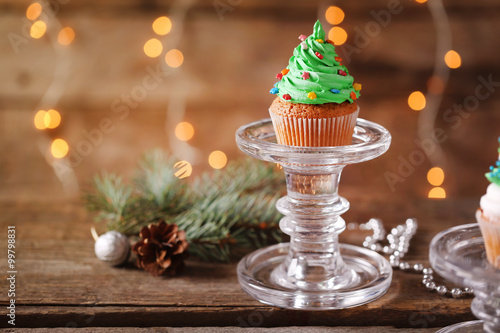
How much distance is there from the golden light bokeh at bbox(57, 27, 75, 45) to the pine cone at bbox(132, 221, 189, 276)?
113 cm

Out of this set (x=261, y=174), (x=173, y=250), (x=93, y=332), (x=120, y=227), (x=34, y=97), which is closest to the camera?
(x=93, y=332)

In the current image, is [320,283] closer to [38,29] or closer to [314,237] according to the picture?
[314,237]

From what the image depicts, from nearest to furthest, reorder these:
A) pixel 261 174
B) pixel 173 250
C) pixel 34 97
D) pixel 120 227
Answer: pixel 173 250 → pixel 120 227 → pixel 261 174 → pixel 34 97

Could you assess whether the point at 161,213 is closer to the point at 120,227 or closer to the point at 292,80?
the point at 120,227

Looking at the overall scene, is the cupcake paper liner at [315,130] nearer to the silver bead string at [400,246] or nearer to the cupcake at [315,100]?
the cupcake at [315,100]

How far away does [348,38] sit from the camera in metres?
1.90

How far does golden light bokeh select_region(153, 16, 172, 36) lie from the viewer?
6.37ft

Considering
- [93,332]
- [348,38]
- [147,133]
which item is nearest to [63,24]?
[147,133]

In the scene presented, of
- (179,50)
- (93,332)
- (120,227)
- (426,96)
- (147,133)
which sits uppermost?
(179,50)

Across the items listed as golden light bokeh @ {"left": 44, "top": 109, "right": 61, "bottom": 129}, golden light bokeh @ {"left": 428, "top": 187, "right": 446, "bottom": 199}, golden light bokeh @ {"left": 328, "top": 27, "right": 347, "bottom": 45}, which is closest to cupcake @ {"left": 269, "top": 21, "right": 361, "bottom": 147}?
golden light bokeh @ {"left": 328, "top": 27, "right": 347, "bottom": 45}

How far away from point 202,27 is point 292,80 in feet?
3.47

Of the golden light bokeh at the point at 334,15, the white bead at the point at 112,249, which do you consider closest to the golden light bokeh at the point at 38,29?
the golden light bokeh at the point at 334,15

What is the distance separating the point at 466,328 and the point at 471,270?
0.16m

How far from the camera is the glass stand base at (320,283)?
920 mm
